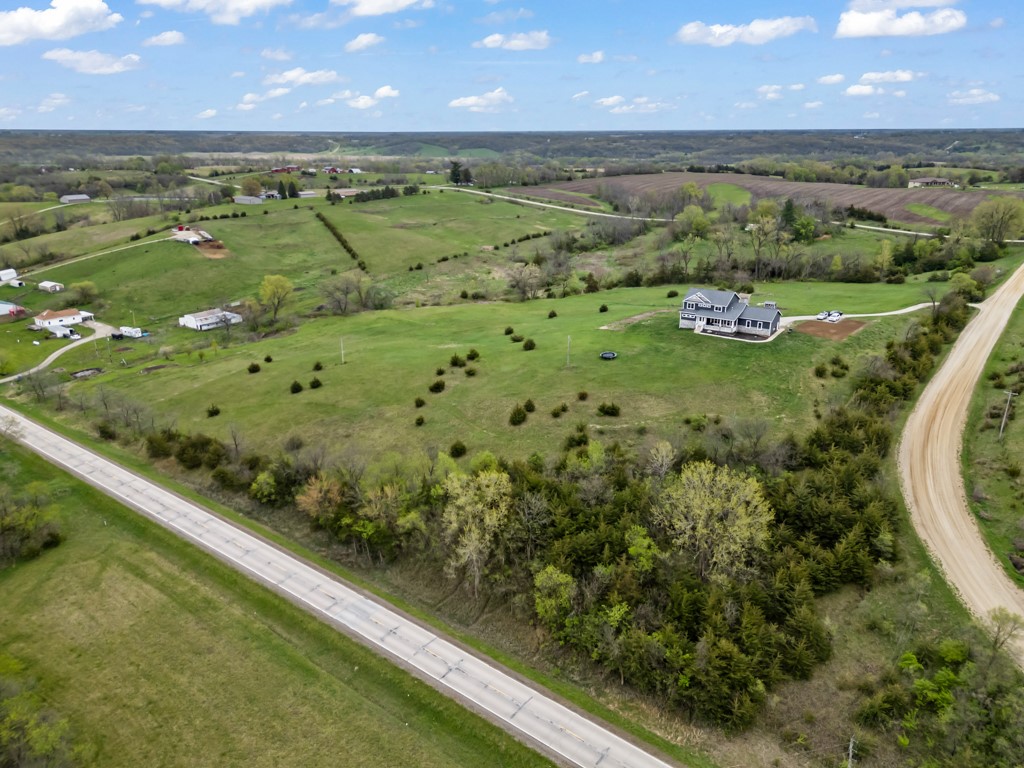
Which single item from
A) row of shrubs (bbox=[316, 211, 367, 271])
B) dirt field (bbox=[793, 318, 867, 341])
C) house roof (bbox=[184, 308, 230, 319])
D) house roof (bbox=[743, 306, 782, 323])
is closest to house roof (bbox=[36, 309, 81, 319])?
house roof (bbox=[184, 308, 230, 319])

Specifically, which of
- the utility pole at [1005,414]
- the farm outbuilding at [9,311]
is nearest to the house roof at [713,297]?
the utility pole at [1005,414]

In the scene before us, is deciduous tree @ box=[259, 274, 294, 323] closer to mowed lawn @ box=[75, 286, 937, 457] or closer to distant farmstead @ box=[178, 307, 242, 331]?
distant farmstead @ box=[178, 307, 242, 331]

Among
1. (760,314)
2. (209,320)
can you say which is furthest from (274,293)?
(760,314)

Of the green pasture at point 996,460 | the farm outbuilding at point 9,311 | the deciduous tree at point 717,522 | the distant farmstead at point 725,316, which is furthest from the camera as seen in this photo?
the farm outbuilding at point 9,311

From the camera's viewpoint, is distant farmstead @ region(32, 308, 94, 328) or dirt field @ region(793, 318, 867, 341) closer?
dirt field @ region(793, 318, 867, 341)

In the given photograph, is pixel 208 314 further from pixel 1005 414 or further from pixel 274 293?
pixel 1005 414

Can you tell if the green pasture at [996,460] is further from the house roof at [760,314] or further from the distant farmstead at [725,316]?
the distant farmstead at [725,316]
